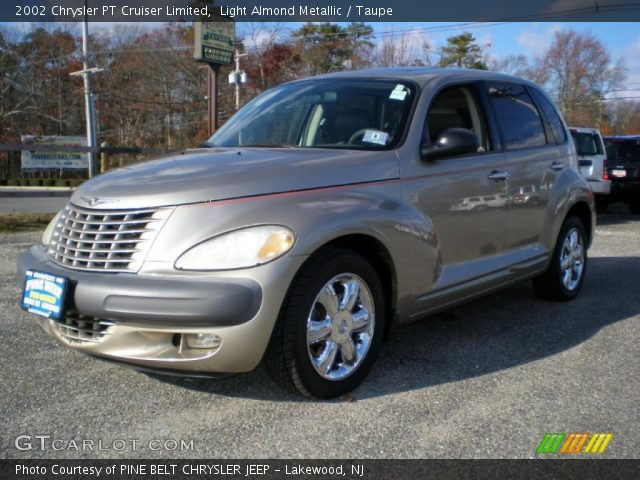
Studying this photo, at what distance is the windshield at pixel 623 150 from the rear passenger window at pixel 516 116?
1056 centimetres

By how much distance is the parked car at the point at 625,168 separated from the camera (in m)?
14.3

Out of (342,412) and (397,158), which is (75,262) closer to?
(342,412)

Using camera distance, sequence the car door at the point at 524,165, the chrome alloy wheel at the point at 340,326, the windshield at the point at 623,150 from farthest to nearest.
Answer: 1. the windshield at the point at 623,150
2. the car door at the point at 524,165
3. the chrome alloy wheel at the point at 340,326

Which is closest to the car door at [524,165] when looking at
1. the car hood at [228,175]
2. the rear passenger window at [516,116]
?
the rear passenger window at [516,116]

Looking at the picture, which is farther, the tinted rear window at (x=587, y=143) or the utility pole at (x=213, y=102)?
the tinted rear window at (x=587, y=143)

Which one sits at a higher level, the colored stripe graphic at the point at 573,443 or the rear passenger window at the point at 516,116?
the rear passenger window at the point at 516,116

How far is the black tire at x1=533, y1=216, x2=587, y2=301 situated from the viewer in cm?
543

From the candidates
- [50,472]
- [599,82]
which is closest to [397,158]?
[50,472]

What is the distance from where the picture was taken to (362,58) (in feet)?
123

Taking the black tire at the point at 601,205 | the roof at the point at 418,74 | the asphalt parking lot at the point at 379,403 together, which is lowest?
the black tire at the point at 601,205

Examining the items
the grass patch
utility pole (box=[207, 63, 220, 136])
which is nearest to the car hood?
the grass patch

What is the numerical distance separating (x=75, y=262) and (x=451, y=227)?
2178 mm

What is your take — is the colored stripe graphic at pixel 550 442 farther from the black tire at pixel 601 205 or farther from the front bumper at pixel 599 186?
the black tire at pixel 601 205

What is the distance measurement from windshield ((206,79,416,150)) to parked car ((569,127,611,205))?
32.0ft
